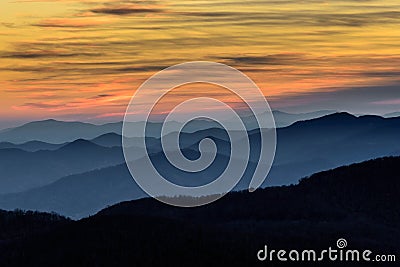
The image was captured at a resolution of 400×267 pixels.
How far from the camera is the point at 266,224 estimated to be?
14588 centimetres

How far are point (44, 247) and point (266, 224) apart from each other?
125ft

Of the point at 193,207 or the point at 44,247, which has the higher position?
the point at 193,207

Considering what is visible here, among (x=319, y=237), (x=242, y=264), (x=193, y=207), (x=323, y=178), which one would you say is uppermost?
(x=323, y=178)

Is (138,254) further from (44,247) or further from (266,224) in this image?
(266,224)

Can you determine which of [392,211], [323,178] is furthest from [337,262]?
[323,178]

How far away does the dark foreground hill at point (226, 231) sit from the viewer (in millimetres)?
116875

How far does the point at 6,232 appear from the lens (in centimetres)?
15838

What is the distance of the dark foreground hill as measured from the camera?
4601 inches

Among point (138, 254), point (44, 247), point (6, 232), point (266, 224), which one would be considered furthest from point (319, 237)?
point (6, 232)

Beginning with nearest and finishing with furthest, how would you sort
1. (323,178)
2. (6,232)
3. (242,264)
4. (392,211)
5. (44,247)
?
(242,264), (44,247), (6,232), (392,211), (323,178)

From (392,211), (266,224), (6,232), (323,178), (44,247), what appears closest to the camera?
(44,247)

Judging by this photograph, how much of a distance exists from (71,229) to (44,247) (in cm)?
638

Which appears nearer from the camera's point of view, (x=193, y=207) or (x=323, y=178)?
(x=193, y=207)

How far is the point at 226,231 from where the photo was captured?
131 meters
